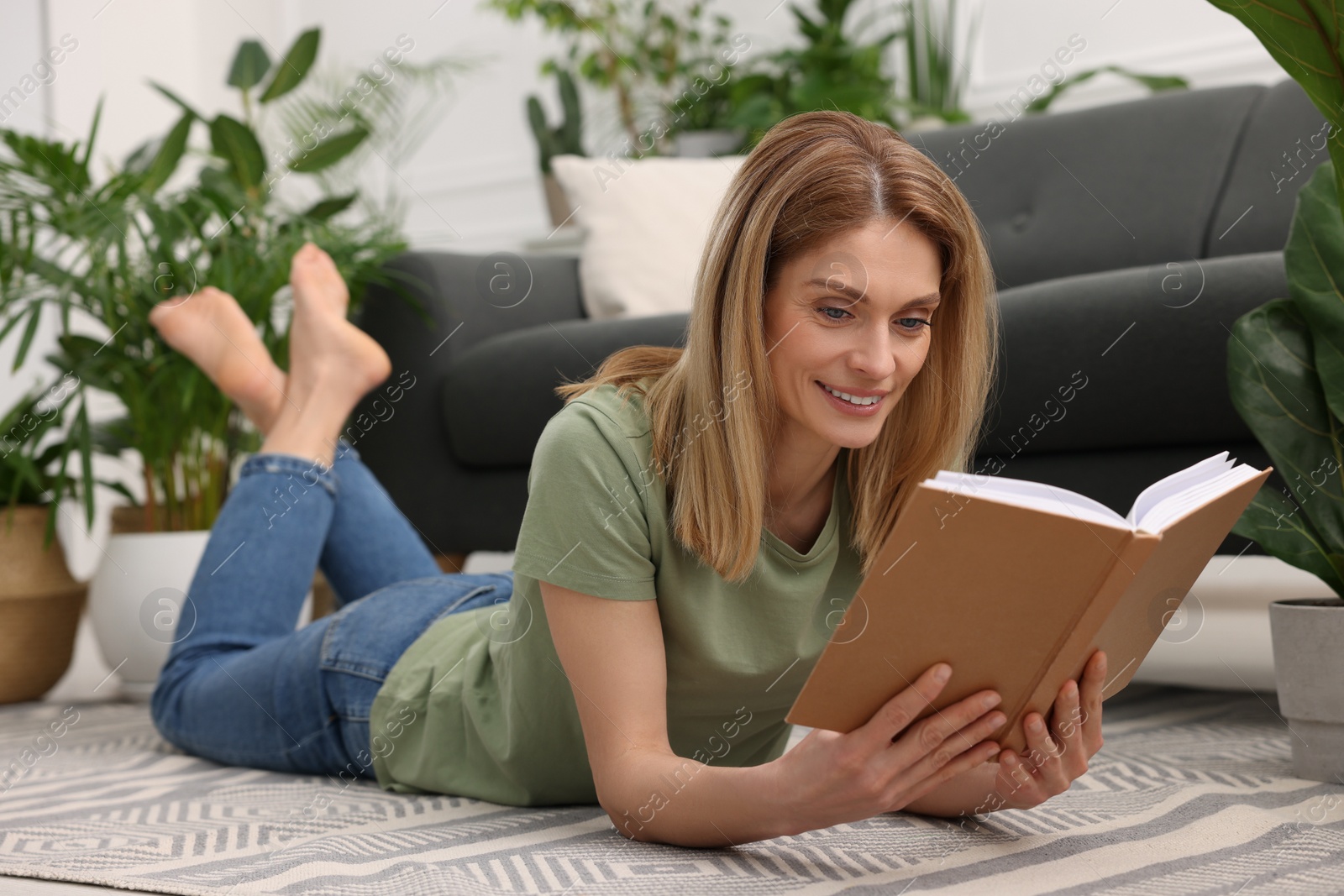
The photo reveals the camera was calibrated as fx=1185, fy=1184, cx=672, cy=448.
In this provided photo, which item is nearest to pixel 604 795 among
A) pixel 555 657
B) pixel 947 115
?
pixel 555 657

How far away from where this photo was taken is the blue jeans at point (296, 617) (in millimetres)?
1122

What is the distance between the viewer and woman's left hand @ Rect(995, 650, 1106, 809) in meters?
0.70

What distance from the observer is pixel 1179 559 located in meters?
0.69

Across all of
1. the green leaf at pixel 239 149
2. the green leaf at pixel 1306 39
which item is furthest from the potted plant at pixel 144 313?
the green leaf at pixel 1306 39

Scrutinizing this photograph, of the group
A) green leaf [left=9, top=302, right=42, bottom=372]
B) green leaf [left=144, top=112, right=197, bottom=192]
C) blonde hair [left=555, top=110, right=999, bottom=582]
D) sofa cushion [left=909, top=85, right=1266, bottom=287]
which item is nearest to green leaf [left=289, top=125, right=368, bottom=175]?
green leaf [left=144, top=112, right=197, bottom=192]

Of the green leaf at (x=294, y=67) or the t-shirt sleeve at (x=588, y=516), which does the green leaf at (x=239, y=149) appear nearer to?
the green leaf at (x=294, y=67)

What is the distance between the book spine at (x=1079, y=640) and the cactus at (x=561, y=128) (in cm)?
218

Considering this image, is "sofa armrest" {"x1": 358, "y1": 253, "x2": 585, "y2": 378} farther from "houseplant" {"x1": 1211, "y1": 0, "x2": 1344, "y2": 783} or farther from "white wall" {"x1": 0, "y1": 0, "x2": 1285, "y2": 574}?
"houseplant" {"x1": 1211, "y1": 0, "x2": 1344, "y2": 783}

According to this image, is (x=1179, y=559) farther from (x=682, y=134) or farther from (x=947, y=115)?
(x=682, y=134)

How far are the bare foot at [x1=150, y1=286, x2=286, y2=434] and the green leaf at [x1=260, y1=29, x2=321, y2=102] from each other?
53 cm

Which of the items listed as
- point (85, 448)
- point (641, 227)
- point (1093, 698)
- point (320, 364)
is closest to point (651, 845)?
point (1093, 698)

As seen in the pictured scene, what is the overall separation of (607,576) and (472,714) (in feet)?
0.87

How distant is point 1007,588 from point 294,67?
1708mm

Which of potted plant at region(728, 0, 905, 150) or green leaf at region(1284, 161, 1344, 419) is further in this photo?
potted plant at region(728, 0, 905, 150)
